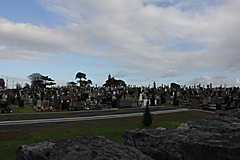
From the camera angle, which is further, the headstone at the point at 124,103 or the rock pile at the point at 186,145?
→ the headstone at the point at 124,103

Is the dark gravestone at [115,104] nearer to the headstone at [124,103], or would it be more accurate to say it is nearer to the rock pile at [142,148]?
the headstone at [124,103]

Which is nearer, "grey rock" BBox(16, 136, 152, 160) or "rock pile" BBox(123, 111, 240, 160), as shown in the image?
"grey rock" BBox(16, 136, 152, 160)

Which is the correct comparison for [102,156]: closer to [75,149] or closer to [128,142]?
[75,149]

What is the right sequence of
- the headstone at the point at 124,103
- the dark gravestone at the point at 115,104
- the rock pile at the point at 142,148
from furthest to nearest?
the headstone at the point at 124,103
the dark gravestone at the point at 115,104
the rock pile at the point at 142,148

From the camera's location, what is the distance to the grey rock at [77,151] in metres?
2.50

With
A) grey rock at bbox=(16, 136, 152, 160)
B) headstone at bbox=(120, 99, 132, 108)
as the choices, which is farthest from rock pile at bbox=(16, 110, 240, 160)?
headstone at bbox=(120, 99, 132, 108)

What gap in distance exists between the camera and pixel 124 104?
31109mm

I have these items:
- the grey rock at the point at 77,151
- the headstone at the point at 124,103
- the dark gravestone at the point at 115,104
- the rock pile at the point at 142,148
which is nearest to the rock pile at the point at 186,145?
the rock pile at the point at 142,148

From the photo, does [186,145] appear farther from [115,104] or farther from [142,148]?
[115,104]

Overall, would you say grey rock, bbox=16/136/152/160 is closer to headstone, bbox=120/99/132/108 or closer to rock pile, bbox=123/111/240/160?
rock pile, bbox=123/111/240/160

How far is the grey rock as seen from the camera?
2.50 m

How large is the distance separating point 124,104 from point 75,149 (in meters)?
28.6

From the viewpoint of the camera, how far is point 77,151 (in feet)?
8.61

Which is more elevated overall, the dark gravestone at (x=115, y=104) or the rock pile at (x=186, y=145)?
the rock pile at (x=186, y=145)
